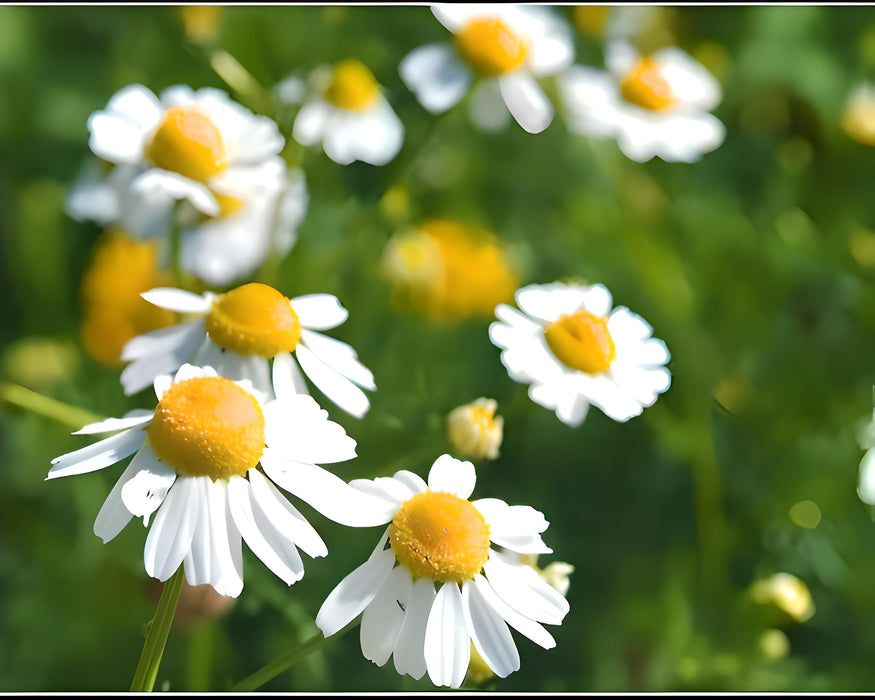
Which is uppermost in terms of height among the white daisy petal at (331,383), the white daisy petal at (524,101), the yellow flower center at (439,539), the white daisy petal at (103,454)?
the white daisy petal at (103,454)

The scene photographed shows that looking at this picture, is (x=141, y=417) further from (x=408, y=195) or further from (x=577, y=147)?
(x=577, y=147)

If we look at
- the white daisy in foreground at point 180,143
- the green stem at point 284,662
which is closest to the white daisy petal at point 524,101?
the white daisy in foreground at point 180,143

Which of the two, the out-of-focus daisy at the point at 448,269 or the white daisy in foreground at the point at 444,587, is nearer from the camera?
the white daisy in foreground at the point at 444,587

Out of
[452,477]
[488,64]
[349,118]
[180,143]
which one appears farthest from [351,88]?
[452,477]

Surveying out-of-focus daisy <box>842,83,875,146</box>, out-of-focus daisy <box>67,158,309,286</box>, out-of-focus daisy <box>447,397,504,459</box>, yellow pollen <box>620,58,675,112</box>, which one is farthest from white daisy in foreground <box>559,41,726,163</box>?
out-of-focus daisy <box>447,397,504,459</box>

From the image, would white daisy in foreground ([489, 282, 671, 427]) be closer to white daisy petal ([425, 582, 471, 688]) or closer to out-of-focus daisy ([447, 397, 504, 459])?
out-of-focus daisy ([447, 397, 504, 459])

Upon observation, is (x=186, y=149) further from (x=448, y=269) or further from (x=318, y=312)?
(x=448, y=269)

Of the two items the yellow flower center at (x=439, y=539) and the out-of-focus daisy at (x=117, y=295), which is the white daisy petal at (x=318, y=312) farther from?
the out-of-focus daisy at (x=117, y=295)
